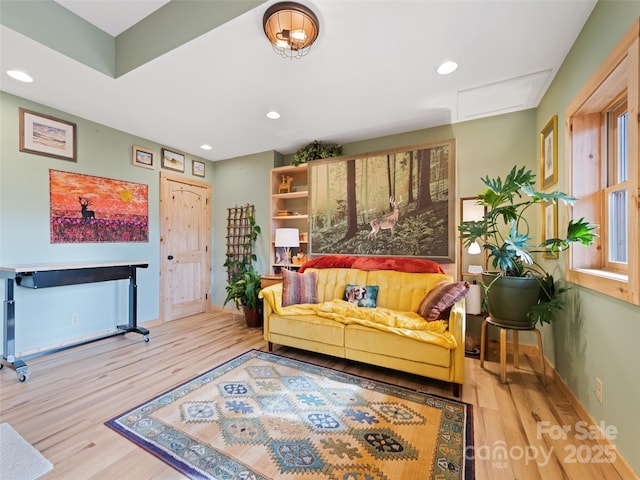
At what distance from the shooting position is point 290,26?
5.50 feet

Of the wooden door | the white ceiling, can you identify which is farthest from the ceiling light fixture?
the wooden door

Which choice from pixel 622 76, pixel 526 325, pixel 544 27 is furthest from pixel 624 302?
pixel 544 27

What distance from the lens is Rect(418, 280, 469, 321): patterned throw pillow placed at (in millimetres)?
2297

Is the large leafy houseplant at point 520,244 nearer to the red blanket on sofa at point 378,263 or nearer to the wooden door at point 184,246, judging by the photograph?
the red blanket on sofa at point 378,263

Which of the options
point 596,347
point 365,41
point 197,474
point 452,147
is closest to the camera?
point 197,474

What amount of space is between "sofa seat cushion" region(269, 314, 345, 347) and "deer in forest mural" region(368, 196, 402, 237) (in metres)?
1.36

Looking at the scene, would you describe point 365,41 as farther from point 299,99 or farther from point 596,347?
point 596,347

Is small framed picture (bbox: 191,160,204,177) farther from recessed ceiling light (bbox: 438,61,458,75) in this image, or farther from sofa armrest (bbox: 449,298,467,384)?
sofa armrest (bbox: 449,298,467,384)

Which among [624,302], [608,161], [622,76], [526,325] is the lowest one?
[526,325]

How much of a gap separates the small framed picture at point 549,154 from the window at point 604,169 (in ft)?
1.10

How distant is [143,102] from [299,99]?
63.5 inches

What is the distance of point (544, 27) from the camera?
1789mm

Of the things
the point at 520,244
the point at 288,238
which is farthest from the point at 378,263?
the point at 520,244

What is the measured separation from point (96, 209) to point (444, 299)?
3.98 m
